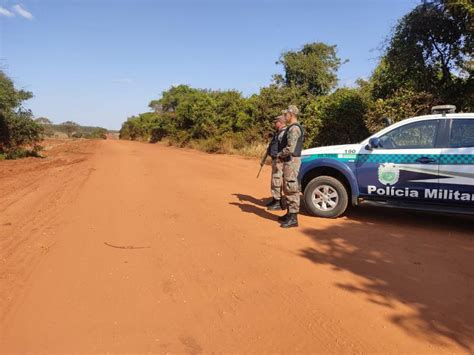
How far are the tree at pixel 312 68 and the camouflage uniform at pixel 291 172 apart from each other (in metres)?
19.7

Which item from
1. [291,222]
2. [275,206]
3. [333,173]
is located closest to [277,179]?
[275,206]

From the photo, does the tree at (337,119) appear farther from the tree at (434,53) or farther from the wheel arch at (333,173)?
the wheel arch at (333,173)

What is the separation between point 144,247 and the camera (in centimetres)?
586

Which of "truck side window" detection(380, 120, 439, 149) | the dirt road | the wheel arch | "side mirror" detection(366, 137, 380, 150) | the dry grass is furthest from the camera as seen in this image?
the dry grass

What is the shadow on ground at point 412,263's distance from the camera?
3850 millimetres

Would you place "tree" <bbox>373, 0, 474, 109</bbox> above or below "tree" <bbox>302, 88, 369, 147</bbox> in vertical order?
above

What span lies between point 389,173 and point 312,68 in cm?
2061

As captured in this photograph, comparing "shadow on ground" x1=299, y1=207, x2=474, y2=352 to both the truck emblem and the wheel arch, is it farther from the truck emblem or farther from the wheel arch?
the truck emblem

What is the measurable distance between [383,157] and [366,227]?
1.18m

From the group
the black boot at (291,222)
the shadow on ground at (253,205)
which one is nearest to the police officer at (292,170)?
the black boot at (291,222)

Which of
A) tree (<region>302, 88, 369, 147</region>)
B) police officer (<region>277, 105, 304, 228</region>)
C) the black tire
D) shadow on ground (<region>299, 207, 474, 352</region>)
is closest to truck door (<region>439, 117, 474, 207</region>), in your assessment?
shadow on ground (<region>299, 207, 474, 352</region>)

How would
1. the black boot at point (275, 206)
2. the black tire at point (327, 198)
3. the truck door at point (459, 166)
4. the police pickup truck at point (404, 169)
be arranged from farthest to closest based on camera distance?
the black boot at point (275, 206)
the black tire at point (327, 198)
the police pickup truck at point (404, 169)
the truck door at point (459, 166)

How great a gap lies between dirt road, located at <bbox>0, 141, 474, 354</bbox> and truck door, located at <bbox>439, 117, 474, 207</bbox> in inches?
23.8

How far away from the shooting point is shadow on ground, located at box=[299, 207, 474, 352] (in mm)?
3850
